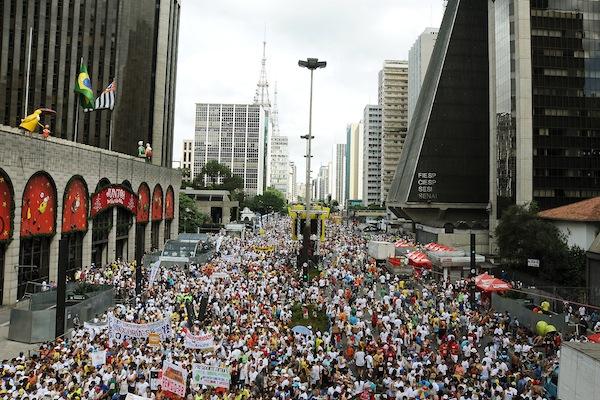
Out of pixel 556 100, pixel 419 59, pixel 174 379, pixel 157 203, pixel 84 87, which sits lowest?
pixel 174 379

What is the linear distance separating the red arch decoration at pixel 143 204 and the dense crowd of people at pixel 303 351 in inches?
833

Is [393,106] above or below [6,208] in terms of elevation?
above

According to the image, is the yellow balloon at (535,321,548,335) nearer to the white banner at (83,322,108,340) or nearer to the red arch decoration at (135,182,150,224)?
the white banner at (83,322,108,340)

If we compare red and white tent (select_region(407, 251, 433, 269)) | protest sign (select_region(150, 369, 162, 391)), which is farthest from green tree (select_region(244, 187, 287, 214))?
protest sign (select_region(150, 369, 162, 391))

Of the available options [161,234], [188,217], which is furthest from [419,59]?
[161,234]

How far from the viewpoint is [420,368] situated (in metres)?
15.6

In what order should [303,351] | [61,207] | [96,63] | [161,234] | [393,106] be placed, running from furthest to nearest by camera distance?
[393,106] → [96,63] → [161,234] → [61,207] → [303,351]

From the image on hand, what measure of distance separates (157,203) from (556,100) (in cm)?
4915

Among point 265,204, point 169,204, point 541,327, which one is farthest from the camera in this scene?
point 265,204

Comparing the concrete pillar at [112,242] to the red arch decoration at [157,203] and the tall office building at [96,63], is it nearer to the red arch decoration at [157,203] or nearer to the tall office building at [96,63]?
the tall office building at [96,63]

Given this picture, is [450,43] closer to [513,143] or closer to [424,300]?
[513,143]

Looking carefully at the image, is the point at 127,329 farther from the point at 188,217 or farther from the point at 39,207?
the point at 188,217

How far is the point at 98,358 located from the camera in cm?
1552

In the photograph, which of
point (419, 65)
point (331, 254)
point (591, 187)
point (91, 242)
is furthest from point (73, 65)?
point (419, 65)
